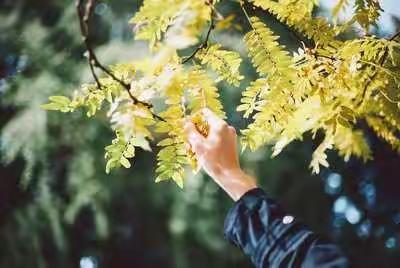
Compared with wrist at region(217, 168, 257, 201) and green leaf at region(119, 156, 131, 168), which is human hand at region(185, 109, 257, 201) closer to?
wrist at region(217, 168, 257, 201)

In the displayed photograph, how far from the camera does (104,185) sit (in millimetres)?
5035

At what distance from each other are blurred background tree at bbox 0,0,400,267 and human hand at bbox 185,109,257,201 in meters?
2.70

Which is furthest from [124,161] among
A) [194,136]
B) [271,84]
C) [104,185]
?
[104,185]

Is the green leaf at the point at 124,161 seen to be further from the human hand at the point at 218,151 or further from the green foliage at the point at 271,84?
the human hand at the point at 218,151

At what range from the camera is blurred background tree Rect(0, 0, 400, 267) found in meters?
4.53

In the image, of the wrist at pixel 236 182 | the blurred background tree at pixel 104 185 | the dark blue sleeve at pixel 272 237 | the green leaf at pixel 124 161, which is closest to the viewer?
the dark blue sleeve at pixel 272 237

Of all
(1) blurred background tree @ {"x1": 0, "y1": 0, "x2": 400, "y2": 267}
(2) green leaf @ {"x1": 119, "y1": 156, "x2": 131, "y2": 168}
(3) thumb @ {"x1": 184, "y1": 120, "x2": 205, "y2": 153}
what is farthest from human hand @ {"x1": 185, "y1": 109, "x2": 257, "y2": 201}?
(1) blurred background tree @ {"x1": 0, "y1": 0, "x2": 400, "y2": 267}

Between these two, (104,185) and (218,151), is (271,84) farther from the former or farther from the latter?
(104,185)

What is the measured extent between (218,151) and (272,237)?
0.19 m

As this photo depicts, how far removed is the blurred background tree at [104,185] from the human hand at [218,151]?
2698 millimetres

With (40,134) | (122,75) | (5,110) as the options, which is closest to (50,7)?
(5,110)

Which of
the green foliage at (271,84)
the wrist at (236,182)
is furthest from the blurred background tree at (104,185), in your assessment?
the wrist at (236,182)

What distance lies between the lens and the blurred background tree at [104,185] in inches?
178

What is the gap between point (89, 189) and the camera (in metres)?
4.89
